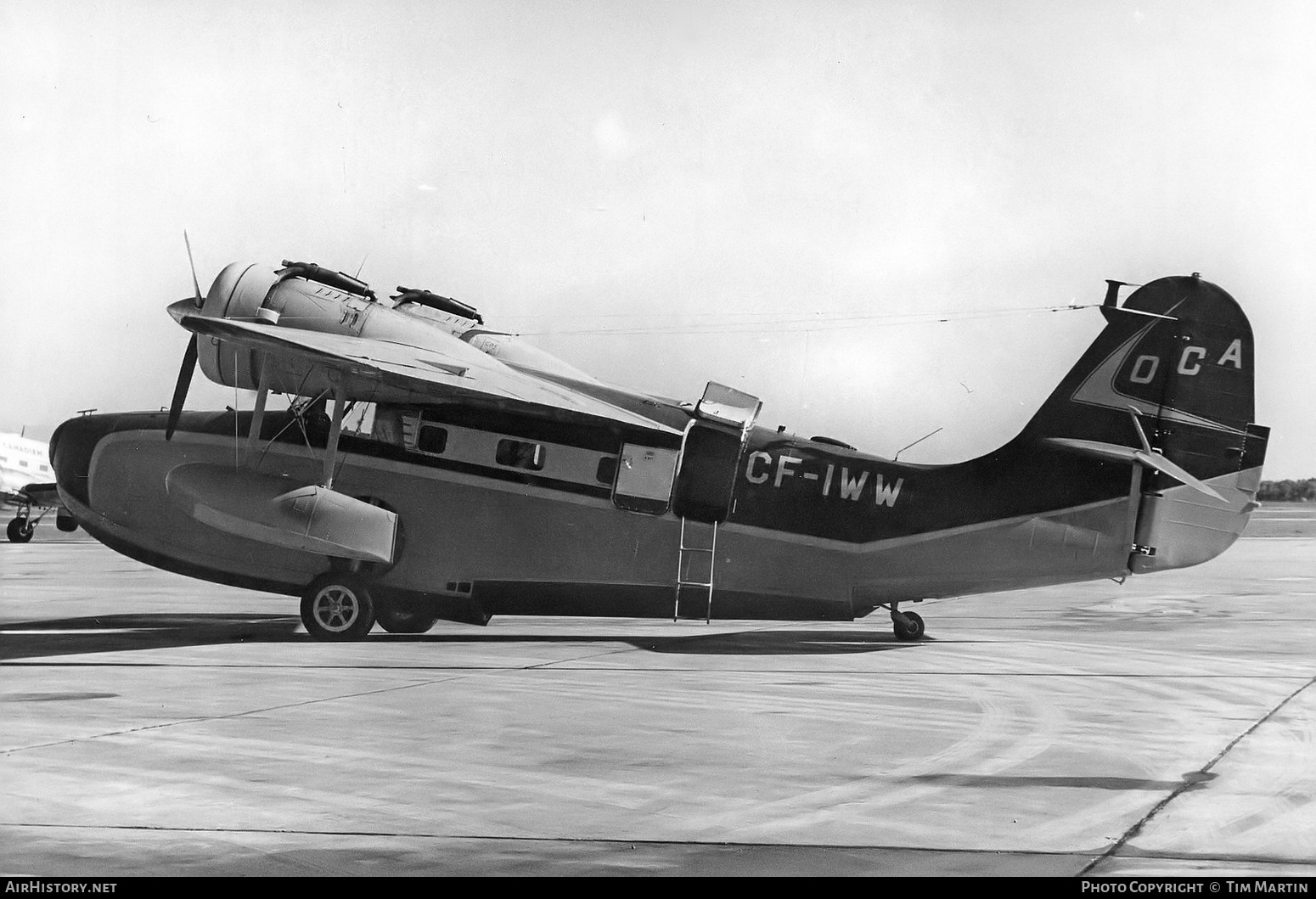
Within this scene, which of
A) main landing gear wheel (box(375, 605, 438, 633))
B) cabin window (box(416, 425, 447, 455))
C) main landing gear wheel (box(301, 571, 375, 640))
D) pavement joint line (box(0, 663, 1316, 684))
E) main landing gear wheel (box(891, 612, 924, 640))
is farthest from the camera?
main landing gear wheel (box(375, 605, 438, 633))

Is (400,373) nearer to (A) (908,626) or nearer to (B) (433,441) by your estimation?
(B) (433,441)

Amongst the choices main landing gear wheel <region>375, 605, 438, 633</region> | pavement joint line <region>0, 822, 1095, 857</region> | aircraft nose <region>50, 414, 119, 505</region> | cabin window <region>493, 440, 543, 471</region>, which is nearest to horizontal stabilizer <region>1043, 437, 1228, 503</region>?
cabin window <region>493, 440, 543, 471</region>

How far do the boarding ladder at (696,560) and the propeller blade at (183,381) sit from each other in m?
7.23

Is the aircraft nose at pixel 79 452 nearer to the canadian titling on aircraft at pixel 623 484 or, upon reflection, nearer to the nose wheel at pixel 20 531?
the canadian titling on aircraft at pixel 623 484

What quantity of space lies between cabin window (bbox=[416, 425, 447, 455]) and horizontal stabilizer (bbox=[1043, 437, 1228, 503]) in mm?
8109

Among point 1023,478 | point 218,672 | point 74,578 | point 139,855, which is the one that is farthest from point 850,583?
point 74,578

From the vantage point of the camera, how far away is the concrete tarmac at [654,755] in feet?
23.4

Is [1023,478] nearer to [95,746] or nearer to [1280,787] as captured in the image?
[1280,787]

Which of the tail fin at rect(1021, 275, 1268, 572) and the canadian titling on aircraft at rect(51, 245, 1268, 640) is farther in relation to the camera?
the canadian titling on aircraft at rect(51, 245, 1268, 640)

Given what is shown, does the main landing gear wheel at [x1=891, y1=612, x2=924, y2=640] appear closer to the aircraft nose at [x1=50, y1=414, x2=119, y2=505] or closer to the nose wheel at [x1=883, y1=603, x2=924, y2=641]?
the nose wheel at [x1=883, y1=603, x2=924, y2=641]

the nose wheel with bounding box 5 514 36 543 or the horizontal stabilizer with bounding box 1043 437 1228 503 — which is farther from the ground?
the horizontal stabilizer with bounding box 1043 437 1228 503

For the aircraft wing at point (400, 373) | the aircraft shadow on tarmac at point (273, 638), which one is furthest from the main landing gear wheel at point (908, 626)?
the aircraft wing at point (400, 373)

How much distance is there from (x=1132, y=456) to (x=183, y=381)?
1294cm

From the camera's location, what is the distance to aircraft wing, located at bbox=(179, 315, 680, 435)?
16.2 meters
